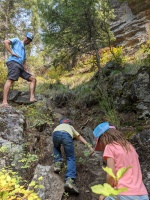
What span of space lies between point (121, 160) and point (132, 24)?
14083 millimetres

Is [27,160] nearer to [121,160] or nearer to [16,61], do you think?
[121,160]

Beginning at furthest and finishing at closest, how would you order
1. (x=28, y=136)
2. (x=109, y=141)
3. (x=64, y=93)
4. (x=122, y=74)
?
(x=64, y=93), (x=122, y=74), (x=28, y=136), (x=109, y=141)

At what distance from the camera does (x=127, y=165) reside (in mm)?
2184

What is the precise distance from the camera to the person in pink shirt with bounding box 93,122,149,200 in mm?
2025

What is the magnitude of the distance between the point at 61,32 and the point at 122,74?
2452 mm

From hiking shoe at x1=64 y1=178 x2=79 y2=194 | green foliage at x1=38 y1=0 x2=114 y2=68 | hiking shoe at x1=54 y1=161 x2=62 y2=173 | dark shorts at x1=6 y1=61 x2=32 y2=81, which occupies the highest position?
green foliage at x1=38 y1=0 x2=114 y2=68

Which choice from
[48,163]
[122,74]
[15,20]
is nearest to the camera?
[48,163]

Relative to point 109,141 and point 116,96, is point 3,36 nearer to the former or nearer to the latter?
point 116,96

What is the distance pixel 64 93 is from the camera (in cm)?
825

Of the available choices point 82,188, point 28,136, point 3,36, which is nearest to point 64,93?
point 28,136

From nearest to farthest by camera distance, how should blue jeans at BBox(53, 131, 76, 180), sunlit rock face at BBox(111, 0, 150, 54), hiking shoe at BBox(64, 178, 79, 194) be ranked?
1. hiking shoe at BBox(64, 178, 79, 194)
2. blue jeans at BBox(53, 131, 76, 180)
3. sunlit rock face at BBox(111, 0, 150, 54)

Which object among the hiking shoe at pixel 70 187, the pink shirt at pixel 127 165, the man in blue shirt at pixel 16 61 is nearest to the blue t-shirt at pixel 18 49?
the man in blue shirt at pixel 16 61

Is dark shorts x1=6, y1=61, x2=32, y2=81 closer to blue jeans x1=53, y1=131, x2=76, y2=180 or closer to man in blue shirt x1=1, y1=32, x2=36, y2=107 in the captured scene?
man in blue shirt x1=1, y1=32, x2=36, y2=107

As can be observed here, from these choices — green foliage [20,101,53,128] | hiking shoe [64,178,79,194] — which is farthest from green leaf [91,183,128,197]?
green foliage [20,101,53,128]
